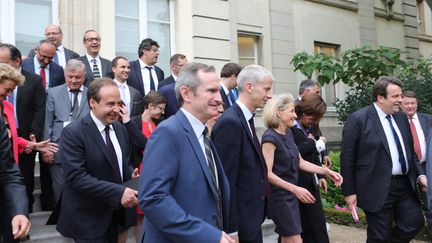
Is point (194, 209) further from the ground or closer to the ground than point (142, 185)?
closer to the ground

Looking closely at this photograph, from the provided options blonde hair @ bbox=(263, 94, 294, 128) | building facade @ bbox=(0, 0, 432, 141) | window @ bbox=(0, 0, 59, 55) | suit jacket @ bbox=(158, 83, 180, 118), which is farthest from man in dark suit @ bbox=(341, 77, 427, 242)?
window @ bbox=(0, 0, 59, 55)

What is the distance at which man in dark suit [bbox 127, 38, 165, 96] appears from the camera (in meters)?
7.39

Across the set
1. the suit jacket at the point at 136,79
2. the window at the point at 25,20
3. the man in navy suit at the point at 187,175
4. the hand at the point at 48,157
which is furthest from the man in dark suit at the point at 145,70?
the man in navy suit at the point at 187,175

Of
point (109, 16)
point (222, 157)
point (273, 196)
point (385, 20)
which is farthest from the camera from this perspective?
point (385, 20)

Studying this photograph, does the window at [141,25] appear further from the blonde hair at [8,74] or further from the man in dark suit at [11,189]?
the man in dark suit at [11,189]

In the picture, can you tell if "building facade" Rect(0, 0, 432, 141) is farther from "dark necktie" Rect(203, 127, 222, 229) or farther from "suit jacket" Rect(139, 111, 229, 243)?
"suit jacket" Rect(139, 111, 229, 243)

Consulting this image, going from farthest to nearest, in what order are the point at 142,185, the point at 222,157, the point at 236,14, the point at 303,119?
the point at 236,14 < the point at 303,119 < the point at 222,157 < the point at 142,185

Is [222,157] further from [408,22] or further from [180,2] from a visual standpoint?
[408,22]

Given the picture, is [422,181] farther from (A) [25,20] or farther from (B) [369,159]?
(A) [25,20]

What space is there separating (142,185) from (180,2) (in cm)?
923

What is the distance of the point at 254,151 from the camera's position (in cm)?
380

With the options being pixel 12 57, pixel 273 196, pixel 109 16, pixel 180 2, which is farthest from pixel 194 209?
pixel 180 2

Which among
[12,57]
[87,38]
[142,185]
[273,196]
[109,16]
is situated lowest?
[273,196]

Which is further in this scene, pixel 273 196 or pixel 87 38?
pixel 87 38
